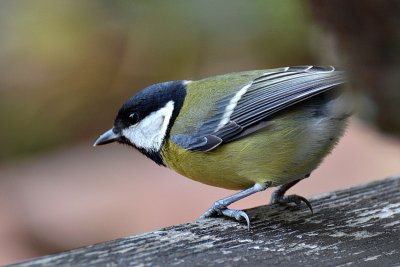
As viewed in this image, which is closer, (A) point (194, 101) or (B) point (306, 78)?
(B) point (306, 78)

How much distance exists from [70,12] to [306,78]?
417 cm

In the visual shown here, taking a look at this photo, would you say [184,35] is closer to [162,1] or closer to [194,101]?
[162,1]

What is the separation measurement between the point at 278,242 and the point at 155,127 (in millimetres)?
992

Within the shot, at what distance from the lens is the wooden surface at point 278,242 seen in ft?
6.28

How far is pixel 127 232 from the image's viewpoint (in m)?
4.80

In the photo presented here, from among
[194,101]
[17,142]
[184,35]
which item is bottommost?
[194,101]

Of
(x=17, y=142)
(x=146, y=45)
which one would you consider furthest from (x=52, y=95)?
(x=146, y=45)

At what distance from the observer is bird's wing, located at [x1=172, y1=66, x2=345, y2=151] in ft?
8.90

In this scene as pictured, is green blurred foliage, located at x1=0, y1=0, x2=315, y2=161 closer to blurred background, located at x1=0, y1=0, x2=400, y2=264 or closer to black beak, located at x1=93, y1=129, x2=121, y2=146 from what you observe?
blurred background, located at x1=0, y1=0, x2=400, y2=264

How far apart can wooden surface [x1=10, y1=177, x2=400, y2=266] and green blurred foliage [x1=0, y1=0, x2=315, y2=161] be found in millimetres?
4045

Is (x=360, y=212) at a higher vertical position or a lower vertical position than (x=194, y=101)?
lower

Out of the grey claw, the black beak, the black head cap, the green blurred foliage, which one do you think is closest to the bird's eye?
the black head cap

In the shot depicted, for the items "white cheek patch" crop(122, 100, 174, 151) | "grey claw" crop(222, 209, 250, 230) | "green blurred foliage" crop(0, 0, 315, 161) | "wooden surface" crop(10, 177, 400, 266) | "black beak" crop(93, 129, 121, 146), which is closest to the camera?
"wooden surface" crop(10, 177, 400, 266)

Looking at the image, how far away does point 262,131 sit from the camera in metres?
2.75
